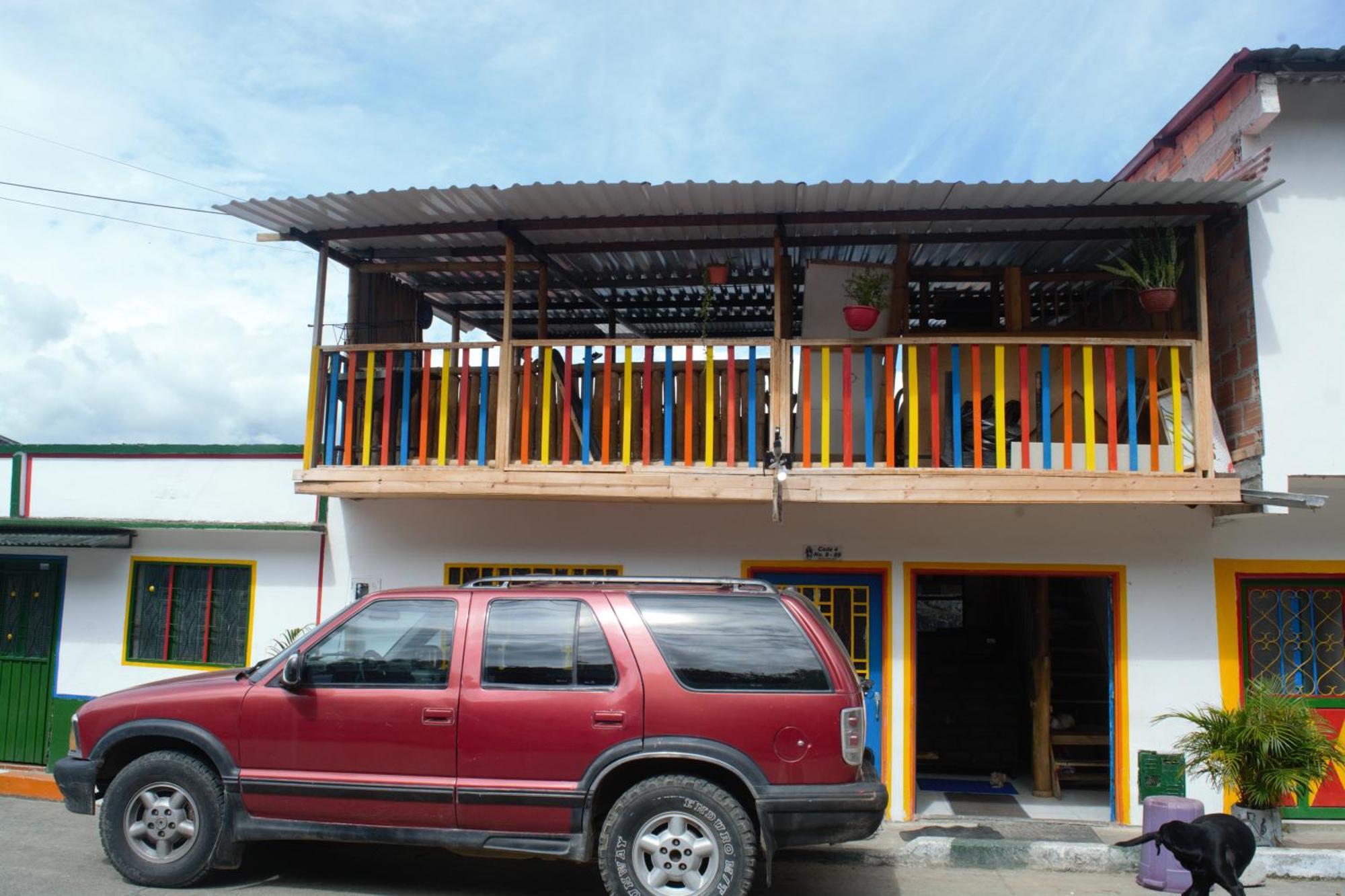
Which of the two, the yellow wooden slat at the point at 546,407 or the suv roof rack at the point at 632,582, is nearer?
the suv roof rack at the point at 632,582

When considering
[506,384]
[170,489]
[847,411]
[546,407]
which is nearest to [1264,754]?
[847,411]

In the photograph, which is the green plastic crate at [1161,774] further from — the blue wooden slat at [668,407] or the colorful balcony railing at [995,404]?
the blue wooden slat at [668,407]

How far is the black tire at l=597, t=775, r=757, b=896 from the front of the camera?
5.30 m

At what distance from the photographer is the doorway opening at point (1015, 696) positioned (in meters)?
8.67

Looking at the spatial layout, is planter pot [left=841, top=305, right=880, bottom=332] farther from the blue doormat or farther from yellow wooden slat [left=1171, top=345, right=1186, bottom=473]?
the blue doormat

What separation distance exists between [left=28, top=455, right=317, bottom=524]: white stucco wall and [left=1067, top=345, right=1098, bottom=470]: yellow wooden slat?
6.61 metres

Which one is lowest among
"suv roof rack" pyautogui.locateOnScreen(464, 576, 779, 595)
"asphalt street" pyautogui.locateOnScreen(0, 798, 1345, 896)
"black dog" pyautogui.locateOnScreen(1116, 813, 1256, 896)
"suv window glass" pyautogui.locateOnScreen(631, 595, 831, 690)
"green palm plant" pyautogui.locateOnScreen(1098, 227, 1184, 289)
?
"asphalt street" pyautogui.locateOnScreen(0, 798, 1345, 896)

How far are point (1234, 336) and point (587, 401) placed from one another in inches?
201

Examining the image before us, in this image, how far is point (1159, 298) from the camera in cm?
785

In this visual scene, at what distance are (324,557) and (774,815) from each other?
541cm

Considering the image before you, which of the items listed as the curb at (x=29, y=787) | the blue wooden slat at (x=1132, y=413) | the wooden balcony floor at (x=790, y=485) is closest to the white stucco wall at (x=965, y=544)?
the wooden balcony floor at (x=790, y=485)

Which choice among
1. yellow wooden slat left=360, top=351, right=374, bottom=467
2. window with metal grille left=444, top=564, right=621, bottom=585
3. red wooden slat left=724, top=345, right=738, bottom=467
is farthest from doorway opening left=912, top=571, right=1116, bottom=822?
yellow wooden slat left=360, top=351, right=374, bottom=467

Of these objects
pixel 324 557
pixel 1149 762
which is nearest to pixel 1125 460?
pixel 1149 762

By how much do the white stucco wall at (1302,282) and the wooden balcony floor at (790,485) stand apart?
72cm
